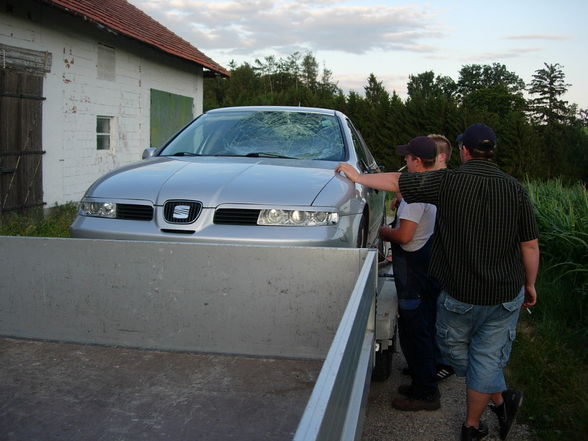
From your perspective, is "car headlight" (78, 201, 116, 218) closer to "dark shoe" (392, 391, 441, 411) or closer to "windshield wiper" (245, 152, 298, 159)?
"windshield wiper" (245, 152, 298, 159)

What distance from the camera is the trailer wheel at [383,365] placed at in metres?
4.02

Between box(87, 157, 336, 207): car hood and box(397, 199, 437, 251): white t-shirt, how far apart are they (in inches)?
27.3

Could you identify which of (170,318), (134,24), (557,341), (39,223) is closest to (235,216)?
(170,318)

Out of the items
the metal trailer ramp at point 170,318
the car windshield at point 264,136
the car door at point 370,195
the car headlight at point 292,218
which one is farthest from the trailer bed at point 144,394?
the car windshield at point 264,136

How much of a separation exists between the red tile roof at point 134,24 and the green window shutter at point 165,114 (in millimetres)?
1084

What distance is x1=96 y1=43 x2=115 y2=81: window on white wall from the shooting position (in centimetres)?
1358

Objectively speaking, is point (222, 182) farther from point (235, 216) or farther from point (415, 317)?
point (415, 317)

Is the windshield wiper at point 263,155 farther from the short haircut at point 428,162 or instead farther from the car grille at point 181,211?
the short haircut at point 428,162

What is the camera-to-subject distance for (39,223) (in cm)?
1000

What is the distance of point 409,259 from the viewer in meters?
3.97

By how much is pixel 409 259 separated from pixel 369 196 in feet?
4.68

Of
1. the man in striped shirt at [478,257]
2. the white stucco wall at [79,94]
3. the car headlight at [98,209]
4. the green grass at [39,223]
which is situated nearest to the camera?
the man in striped shirt at [478,257]

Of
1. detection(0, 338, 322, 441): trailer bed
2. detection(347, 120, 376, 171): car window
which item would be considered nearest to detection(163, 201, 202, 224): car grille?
detection(0, 338, 322, 441): trailer bed

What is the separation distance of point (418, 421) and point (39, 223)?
772cm
